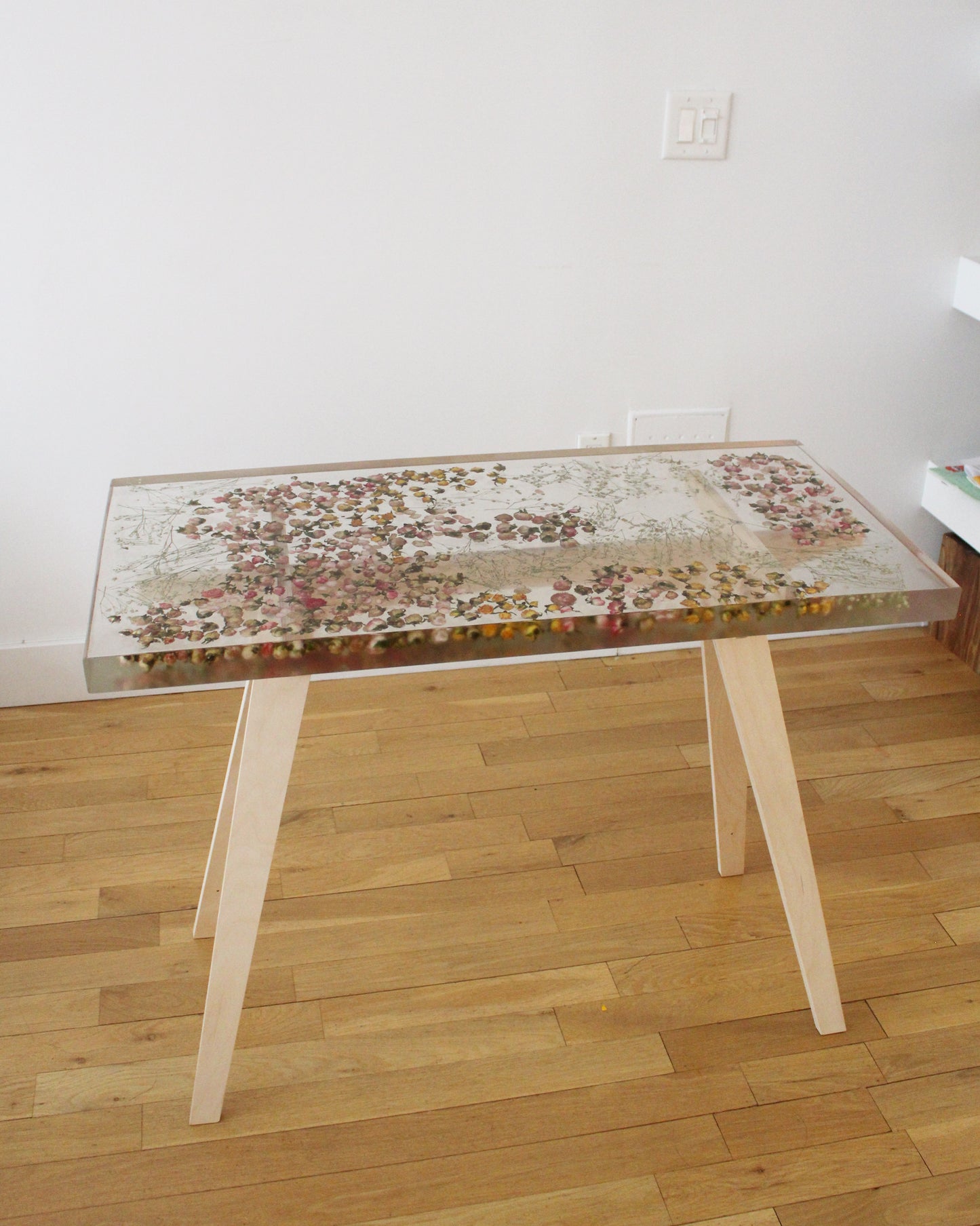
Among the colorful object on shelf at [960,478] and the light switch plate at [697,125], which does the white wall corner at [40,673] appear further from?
the colorful object on shelf at [960,478]

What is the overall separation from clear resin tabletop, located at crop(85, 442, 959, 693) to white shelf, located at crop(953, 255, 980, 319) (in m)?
0.83

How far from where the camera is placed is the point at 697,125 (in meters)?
2.14

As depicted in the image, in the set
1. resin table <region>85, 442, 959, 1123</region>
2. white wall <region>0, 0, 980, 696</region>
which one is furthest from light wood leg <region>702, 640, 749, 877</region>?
white wall <region>0, 0, 980, 696</region>

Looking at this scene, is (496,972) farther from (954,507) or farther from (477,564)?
(954,507)

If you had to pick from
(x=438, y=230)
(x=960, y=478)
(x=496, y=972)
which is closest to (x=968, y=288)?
(x=960, y=478)

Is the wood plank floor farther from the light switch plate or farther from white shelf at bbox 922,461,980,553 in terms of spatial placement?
the light switch plate

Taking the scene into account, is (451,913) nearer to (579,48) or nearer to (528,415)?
(528,415)

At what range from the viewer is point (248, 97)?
198cm

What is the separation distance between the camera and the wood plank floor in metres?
1.41

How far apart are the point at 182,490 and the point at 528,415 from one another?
89 cm

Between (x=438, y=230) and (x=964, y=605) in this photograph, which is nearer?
(x=438, y=230)

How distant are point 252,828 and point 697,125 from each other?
1.52 m

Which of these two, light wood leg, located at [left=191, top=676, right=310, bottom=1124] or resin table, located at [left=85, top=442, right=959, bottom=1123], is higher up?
resin table, located at [left=85, top=442, right=959, bottom=1123]

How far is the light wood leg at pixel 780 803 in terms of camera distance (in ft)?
4.75
